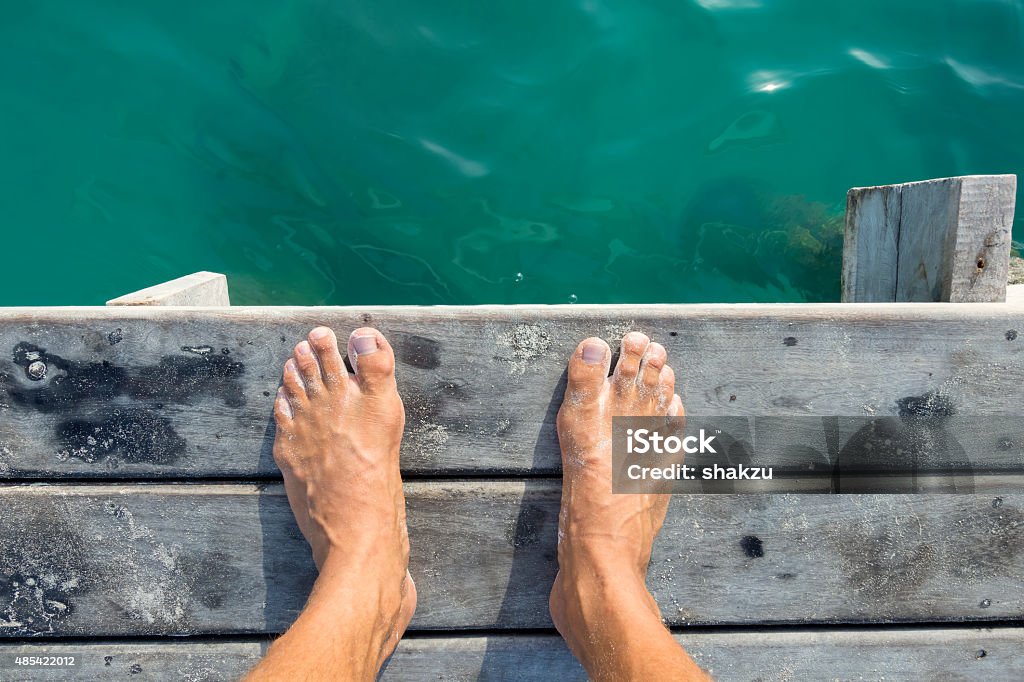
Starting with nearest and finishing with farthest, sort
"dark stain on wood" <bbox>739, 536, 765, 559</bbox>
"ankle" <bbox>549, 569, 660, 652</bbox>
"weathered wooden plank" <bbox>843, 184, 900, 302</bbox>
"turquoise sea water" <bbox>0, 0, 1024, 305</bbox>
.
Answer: "ankle" <bbox>549, 569, 660, 652</bbox> < "dark stain on wood" <bbox>739, 536, 765, 559</bbox> < "weathered wooden plank" <bbox>843, 184, 900, 302</bbox> < "turquoise sea water" <bbox>0, 0, 1024, 305</bbox>

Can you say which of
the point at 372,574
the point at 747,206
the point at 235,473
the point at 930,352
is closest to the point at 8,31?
the point at 235,473

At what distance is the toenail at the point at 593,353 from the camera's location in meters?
1.45

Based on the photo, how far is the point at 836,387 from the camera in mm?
1458

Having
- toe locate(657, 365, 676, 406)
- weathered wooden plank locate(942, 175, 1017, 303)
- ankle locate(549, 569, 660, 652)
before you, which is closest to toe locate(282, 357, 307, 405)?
ankle locate(549, 569, 660, 652)

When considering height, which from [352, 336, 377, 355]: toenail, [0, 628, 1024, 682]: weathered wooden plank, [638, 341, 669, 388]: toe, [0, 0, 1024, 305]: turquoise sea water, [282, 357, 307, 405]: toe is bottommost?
[0, 628, 1024, 682]: weathered wooden plank

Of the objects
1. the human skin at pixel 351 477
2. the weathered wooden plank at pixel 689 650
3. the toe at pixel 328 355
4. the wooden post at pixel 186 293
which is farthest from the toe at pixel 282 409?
the weathered wooden plank at pixel 689 650

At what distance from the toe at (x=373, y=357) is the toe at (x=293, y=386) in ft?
0.49

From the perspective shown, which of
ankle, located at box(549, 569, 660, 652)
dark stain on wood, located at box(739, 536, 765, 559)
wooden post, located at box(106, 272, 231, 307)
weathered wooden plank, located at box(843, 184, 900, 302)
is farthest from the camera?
weathered wooden plank, located at box(843, 184, 900, 302)

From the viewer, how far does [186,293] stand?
1831mm

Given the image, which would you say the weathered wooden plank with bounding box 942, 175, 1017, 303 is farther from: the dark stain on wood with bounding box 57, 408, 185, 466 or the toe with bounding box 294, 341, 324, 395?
the dark stain on wood with bounding box 57, 408, 185, 466

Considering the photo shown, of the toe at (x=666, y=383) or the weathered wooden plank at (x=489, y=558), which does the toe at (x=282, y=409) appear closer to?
the weathered wooden plank at (x=489, y=558)

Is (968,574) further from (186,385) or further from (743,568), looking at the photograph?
(186,385)

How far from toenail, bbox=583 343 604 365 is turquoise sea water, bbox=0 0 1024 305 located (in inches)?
43.1

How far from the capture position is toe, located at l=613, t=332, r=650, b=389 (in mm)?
1468
